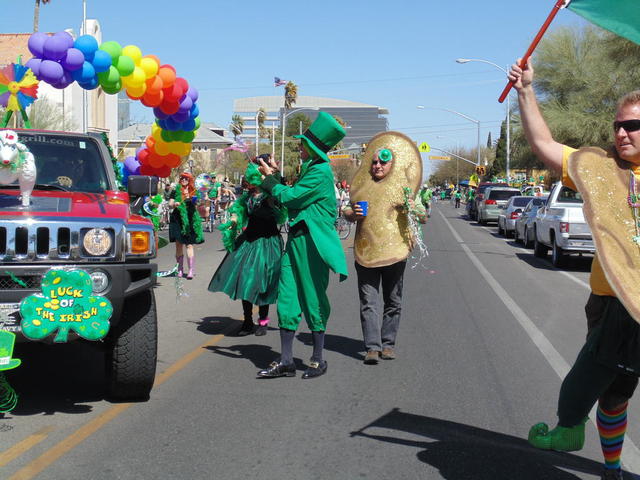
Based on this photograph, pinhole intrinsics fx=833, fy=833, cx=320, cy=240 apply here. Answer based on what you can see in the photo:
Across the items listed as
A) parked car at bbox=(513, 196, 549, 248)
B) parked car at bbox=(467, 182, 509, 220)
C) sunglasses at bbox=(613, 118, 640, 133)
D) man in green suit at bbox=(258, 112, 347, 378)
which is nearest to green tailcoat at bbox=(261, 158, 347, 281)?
man in green suit at bbox=(258, 112, 347, 378)

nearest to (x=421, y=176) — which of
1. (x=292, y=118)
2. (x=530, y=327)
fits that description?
(x=530, y=327)

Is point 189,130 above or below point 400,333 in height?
above

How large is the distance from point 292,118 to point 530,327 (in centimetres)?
11077

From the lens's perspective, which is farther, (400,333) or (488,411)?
(400,333)

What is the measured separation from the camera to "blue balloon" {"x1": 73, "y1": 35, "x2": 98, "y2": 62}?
39.9 ft

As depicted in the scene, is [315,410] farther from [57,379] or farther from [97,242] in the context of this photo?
[57,379]

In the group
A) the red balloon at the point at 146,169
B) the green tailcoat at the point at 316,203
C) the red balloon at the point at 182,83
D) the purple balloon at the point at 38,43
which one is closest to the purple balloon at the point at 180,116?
the red balloon at the point at 182,83

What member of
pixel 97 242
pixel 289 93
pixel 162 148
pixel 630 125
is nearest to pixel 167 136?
pixel 162 148

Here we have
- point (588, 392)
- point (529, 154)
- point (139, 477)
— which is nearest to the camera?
point (588, 392)

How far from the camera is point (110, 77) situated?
502 inches

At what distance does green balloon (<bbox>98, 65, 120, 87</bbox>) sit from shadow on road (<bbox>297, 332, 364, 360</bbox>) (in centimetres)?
588

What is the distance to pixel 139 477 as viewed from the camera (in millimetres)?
4348

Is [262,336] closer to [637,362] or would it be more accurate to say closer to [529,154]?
[637,362]

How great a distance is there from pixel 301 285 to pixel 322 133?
4.07ft
